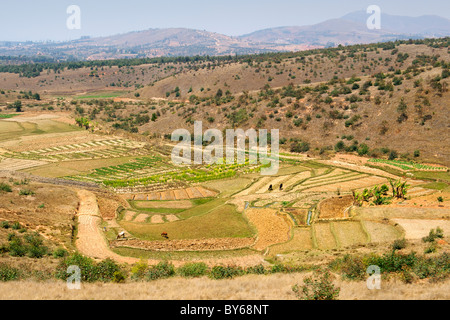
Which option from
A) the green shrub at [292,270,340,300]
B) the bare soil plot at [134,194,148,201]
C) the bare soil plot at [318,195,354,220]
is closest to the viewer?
the green shrub at [292,270,340,300]

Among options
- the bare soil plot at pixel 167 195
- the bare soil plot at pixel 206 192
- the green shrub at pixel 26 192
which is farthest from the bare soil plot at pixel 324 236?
the green shrub at pixel 26 192

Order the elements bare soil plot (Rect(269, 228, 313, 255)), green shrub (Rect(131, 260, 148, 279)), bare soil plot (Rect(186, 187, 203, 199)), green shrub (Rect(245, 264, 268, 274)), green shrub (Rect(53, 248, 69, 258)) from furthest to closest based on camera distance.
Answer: bare soil plot (Rect(186, 187, 203, 199)) → bare soil plot (Rect(269, 228, 313, 255)) → green shrub (Rect(53, 248, 69, 258)) → green shrub (Rect(245, 264, 268, 274)) → green shrub (Rect(131, 260, 148, 279))

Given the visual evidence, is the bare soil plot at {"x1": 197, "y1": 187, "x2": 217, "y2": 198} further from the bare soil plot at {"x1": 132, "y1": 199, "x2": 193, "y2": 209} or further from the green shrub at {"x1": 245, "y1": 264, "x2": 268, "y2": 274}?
the green shrub at {"x1": 245, "y1": 264, "x2": 268, "y2": 274}

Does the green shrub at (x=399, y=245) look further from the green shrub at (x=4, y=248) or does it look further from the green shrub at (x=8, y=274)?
the green shrub at (x=4, y=248)

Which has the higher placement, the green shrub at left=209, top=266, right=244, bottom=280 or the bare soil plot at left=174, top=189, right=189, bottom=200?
the green shrub at left=209, top=266, right=244, bottom=280

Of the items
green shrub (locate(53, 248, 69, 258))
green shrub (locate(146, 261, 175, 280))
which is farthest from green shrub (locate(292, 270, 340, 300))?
green shrub (locate(53, 248, 69, 258))

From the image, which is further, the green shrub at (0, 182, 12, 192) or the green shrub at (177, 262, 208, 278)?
the green shrub at (0, 182, 12, 192)

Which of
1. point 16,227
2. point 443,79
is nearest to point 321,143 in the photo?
point 443,79
